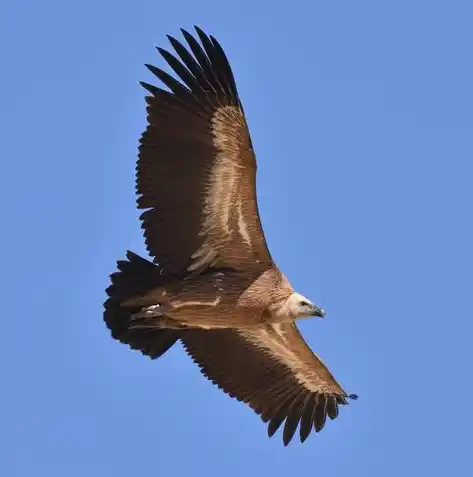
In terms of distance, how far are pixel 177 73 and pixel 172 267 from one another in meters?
2.23

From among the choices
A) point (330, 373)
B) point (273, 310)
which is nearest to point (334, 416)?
point (330, 373)

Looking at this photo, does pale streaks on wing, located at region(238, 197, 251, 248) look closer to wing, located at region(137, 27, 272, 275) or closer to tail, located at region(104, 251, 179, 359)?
wing, located at region(137, 27, 272, 275)

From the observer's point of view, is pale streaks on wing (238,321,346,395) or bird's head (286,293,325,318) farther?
pale streaks on wing (238,321,346,395)

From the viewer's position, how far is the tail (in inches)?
742

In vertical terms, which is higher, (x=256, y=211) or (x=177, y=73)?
(x=177, y=73)

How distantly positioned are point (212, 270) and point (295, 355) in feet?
5.63

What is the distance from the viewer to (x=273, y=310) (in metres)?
18.9

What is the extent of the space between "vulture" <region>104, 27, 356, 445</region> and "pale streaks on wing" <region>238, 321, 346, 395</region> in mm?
12

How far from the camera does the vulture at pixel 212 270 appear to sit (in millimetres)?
18312

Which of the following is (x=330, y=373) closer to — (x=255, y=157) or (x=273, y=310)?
(x=273, y=310)

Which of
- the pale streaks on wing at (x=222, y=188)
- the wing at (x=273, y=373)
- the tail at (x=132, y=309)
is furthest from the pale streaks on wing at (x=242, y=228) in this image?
the wing at (x=273, y=373)

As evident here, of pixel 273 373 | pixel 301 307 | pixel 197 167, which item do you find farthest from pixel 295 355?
pixel 197 167

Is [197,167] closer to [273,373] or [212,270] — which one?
[212,270]

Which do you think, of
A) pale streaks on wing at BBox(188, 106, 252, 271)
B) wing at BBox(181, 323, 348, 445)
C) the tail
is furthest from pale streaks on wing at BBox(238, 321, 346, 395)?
pale streaks on wing at BBox(188, 106, 252, 271)
